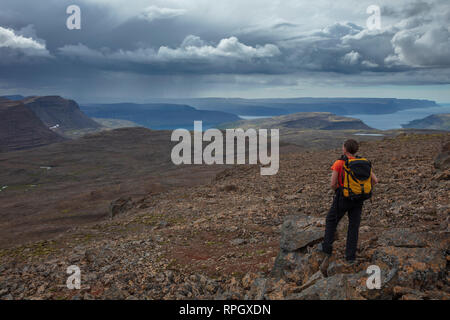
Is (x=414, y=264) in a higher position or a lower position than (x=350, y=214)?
lower

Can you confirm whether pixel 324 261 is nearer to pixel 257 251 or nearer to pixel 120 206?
pixel 257 251

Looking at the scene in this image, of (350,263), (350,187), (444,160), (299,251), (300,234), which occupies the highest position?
(350,187)

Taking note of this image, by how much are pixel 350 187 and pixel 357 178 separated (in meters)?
0.25

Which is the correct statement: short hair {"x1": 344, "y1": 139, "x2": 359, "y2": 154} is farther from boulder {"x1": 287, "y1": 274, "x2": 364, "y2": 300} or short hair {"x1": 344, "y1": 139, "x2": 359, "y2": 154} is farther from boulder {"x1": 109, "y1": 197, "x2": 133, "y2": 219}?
boulder {"x1": 109, "y1": 197, "x2": 133, "y2": 219}

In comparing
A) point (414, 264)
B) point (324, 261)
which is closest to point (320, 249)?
point (324, 261)

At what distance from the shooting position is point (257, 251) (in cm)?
1092

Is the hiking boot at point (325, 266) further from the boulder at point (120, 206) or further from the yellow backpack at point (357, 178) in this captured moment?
the boulder at point (120, 206)

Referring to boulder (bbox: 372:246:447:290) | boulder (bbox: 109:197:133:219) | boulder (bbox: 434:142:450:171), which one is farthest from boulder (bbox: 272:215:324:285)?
boulder (bbox: 109:197:133:219)

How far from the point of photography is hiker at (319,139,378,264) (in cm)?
709

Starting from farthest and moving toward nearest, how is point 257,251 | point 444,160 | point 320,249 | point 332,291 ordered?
point 444,160
point 257,251
point 320,249
point 332,291

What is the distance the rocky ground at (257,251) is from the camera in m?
7.00

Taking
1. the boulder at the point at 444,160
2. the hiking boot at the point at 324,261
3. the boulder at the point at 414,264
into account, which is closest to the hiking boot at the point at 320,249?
the hiking boot at the point at 324,261

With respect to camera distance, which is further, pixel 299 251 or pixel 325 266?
pixel 299 251
